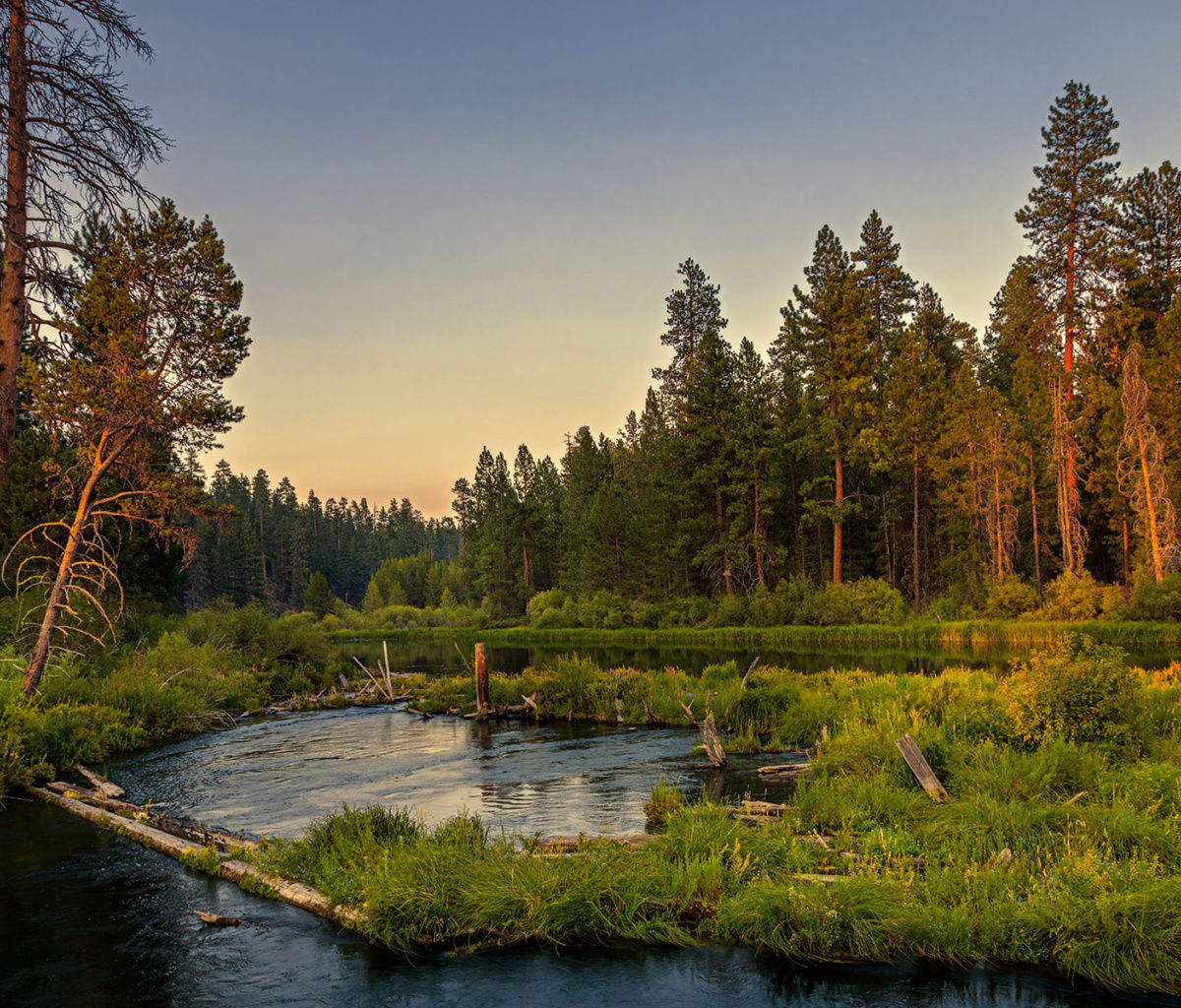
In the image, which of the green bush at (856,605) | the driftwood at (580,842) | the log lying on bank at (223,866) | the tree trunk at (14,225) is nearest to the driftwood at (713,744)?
the driftwood at (580,842)

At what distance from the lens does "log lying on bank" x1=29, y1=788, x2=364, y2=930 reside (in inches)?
360

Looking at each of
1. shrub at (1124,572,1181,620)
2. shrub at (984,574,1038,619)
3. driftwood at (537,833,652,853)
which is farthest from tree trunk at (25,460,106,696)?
shrub at (984,574,1038,619)

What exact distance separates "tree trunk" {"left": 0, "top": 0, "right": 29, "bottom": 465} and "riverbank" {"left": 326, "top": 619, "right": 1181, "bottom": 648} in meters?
31.6


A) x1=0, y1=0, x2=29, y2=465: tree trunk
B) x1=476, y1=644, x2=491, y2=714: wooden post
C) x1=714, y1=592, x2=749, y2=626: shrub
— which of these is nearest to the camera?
x1=0, y1=0, x2=29, y2=465: tree trunk

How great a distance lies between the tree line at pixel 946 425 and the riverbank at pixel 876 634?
→ 5474mm


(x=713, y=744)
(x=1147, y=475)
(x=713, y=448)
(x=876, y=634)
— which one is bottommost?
(x=876, y=634)

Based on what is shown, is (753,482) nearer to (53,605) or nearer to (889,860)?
(53,605)

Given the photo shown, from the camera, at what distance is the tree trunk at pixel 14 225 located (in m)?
18.2

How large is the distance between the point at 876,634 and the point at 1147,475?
16044mm

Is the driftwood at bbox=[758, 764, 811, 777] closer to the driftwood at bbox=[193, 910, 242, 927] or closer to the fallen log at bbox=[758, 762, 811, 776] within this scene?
the fallen log at bbox=[758, 762, 811, 776]

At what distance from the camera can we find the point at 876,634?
45.3 meters

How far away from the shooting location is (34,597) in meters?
23.7

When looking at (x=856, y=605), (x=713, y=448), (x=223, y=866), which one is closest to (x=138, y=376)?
(x=223, y=866)

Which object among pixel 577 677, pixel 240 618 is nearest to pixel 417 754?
pixel 577 677
